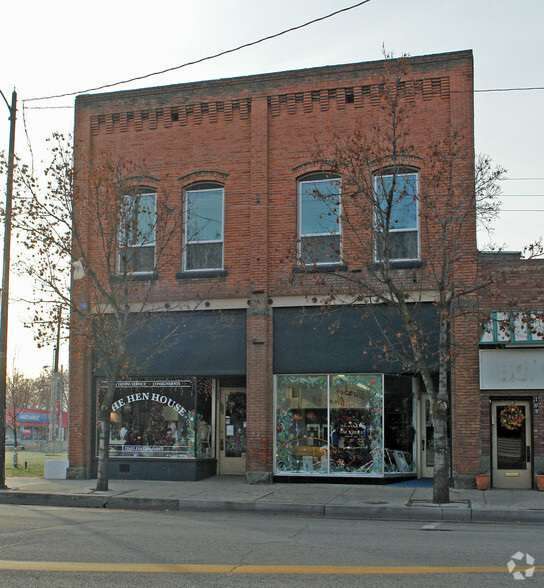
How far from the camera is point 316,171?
60.9 feet

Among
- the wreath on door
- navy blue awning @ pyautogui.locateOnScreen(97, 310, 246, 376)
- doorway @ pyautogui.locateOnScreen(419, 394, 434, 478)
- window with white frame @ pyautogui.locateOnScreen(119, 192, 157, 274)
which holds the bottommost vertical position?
doorway @ pyautogui.locateOnScreen(419, 394, 434, 478)

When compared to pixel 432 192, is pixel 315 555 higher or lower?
lower

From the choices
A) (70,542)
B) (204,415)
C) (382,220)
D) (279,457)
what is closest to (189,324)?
(204,415)

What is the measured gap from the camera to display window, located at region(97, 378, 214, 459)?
62.4ft

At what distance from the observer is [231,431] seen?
2003 centimetres

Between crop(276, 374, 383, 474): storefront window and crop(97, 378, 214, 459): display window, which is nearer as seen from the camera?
crop(276, 374, 383, 474): storefront window

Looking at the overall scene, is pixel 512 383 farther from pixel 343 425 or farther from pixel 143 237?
pixel 143 237

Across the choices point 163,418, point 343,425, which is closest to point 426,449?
point 343,425

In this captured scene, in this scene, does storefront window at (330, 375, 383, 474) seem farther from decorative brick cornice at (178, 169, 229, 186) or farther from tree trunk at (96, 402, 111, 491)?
decorative brick cornice at (178, 169, 229, 186)

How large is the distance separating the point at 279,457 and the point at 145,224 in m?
7.07

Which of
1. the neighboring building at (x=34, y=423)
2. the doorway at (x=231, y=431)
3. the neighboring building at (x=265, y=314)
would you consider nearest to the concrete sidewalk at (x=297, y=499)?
the neighboring building at (x=265, y=314)

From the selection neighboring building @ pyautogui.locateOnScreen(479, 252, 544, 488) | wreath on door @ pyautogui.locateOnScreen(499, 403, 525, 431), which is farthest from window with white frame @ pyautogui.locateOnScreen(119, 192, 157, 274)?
wreath on door @ pyautogui.locateOnScreen(499, 403, 525, 431)

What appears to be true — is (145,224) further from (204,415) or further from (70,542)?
(70,542)

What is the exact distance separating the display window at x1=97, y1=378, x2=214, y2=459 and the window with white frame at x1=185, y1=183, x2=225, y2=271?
310 cm
